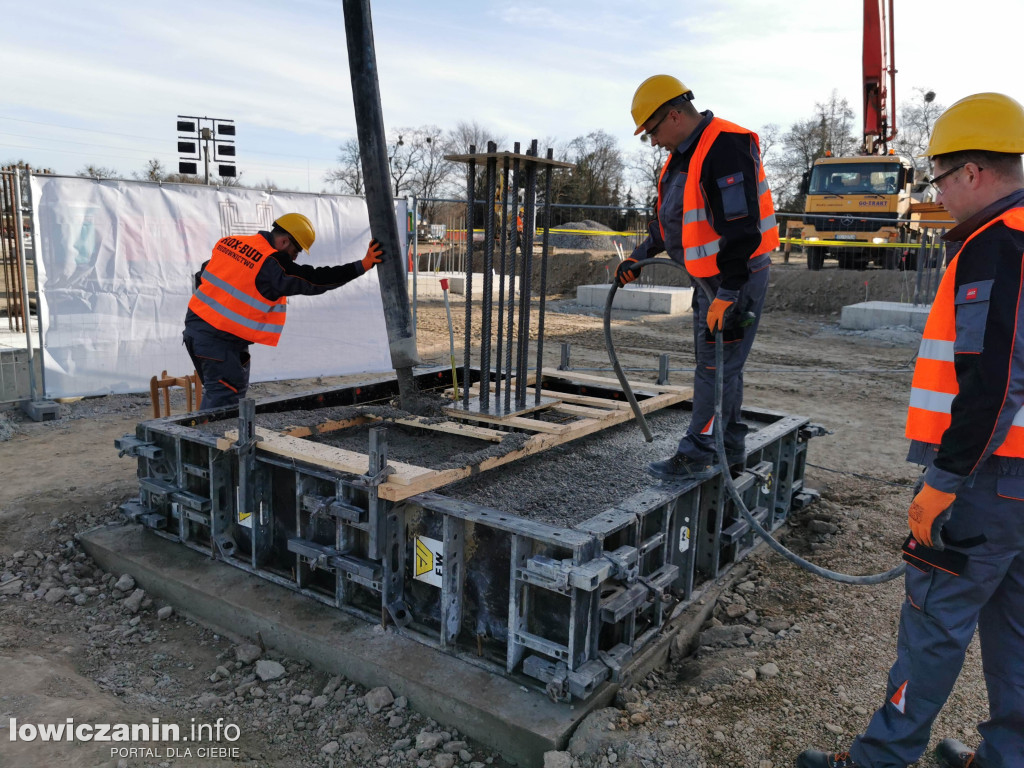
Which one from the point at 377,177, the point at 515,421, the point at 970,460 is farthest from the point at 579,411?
the point at 970,460

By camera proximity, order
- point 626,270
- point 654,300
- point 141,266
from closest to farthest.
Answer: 1. point 626,270
2. point 141,266
3. point 654,300

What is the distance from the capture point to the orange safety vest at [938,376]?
2436 millimetres

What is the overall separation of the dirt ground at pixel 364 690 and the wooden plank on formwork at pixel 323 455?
94 centimetres

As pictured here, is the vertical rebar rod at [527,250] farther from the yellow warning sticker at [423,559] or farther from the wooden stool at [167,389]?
the wooden stool at [167,389]

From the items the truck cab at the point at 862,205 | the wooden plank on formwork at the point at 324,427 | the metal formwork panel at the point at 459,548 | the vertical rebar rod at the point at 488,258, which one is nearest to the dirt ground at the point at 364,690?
the metal formwork panel at the point at 459,548

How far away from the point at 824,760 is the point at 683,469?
148 centimetres

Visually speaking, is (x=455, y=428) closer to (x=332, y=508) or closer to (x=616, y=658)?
(x=332, y=508)

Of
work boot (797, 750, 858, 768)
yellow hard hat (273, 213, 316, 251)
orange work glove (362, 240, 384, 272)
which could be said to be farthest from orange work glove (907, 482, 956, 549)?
yellow hard hat (273, 213, 316, 251)

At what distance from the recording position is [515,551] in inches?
123

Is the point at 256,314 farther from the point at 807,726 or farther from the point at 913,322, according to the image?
the point at 913,322

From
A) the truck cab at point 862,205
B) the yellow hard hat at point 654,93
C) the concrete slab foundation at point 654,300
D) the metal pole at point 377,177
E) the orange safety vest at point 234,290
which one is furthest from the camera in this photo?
the truck cab at point 862,205

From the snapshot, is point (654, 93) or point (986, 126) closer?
point (986, 126)

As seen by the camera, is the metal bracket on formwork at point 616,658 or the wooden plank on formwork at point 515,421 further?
the wooden plank on formwork at point 515,421

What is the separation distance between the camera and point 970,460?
7.53 ft
